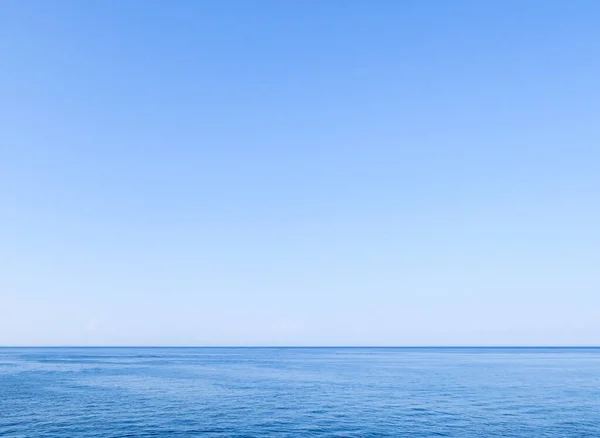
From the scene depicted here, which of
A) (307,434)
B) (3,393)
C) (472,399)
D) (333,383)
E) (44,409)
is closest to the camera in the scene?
(307,434)

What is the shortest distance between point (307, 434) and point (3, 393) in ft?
181

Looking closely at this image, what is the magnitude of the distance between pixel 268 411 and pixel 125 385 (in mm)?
40068

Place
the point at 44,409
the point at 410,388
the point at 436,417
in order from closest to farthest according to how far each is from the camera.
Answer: the point at 436,417 < the point at 44,409 < the point at 410,388

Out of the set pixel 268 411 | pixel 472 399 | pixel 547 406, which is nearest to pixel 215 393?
pixel 268 411

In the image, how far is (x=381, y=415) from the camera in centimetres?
5041

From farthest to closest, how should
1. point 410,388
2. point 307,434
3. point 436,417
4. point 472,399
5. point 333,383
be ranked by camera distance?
point 333,383 < point 410,388 < point 472,399 < point 436,417 < point 307,434

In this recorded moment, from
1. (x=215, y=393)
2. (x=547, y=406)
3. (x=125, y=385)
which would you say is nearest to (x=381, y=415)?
(x=547, y=406)

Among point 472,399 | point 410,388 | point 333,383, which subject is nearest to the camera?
point 472,399

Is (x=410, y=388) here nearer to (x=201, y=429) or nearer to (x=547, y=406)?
(x=547, y=406)

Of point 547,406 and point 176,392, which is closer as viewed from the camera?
point 547,406

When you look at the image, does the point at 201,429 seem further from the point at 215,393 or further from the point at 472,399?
the point at 472,399

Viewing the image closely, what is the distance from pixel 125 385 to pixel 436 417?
58.0 meters

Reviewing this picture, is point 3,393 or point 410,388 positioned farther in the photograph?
point 410,388

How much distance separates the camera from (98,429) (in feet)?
141
